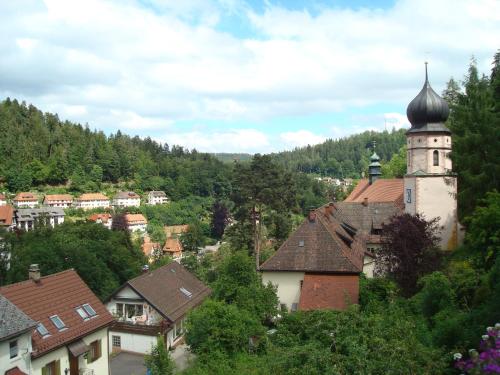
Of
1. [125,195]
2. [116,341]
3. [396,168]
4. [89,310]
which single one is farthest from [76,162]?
[89,310]

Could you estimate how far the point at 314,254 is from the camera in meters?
23.7

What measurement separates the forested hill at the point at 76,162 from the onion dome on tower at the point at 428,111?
10255cm

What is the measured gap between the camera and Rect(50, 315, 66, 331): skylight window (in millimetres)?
18969

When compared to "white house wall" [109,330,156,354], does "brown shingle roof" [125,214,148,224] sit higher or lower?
higher

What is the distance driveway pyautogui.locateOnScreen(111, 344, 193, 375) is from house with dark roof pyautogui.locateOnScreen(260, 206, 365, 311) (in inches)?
227

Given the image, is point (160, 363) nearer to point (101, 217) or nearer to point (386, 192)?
point (386, 192)

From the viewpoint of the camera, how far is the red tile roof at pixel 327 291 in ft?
70.7

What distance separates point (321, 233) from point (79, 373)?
13.1 metres

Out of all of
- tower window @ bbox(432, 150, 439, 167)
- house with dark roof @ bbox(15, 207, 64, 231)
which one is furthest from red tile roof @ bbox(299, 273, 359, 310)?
house with dark roof @ bbox(15, 207, 64, 231)

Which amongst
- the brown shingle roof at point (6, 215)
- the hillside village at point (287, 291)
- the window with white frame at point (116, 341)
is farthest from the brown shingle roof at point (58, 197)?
the window with white frame at point (116, 341)

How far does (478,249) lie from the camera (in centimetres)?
1766

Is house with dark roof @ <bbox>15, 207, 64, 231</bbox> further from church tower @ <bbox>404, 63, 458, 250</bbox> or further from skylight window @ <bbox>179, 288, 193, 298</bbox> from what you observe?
church tower @ <bbox>404, 63, 458, 250</bbox>

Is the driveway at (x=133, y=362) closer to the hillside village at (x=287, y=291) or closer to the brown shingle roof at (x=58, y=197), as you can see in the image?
the hillside village at (x=287, y=291)

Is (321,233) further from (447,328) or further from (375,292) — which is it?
(447,328)
